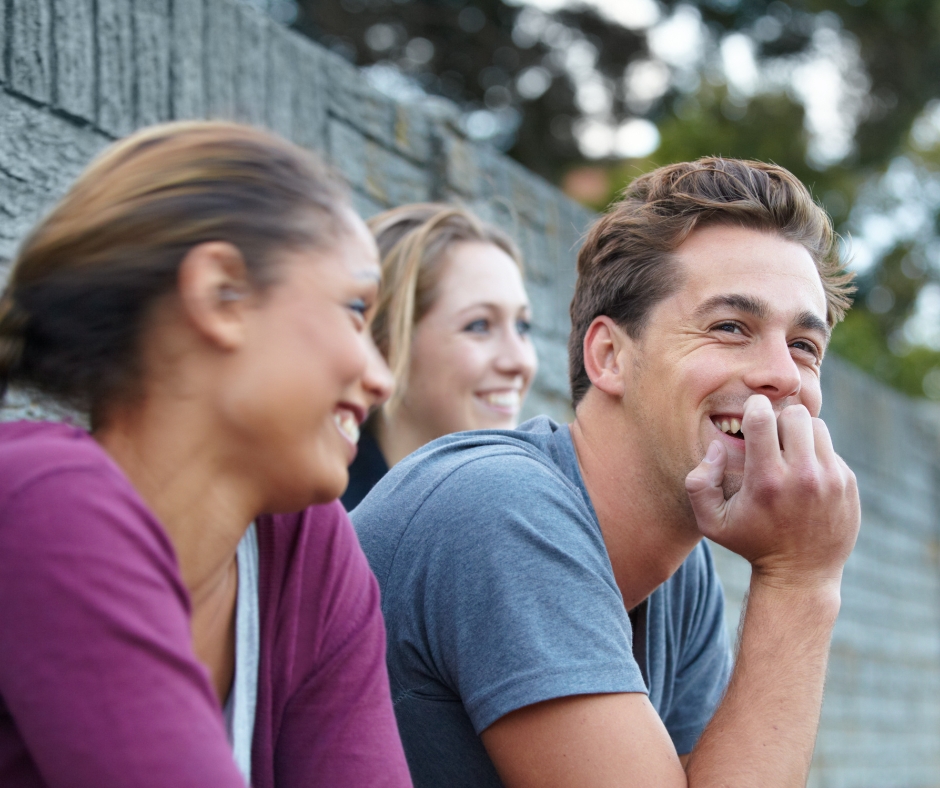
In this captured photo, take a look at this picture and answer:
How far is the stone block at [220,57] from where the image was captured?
239cm

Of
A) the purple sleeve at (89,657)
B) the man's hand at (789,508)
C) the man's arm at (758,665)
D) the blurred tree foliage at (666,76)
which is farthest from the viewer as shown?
the blurred tree foliage at (666,76)

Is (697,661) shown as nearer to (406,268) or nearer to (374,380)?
(374,380)

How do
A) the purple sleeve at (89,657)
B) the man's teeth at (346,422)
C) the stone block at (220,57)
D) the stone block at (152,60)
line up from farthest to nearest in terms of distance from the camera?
the stone block at (220,57), the stone block at (152,60), the man's teeth at (346,422), the purple sleeve at (89,657)

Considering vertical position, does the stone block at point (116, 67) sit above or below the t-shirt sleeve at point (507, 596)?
above

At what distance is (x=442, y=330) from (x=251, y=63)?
94 cm

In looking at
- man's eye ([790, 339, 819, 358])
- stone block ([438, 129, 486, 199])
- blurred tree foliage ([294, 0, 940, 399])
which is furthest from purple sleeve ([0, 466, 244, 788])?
blurred tree foliage ([294, 0, 940, 399])

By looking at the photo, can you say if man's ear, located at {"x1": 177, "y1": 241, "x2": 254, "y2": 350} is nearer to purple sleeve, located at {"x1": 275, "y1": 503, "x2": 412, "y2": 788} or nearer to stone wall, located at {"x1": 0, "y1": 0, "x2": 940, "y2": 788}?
purple sleeve, located at {"x1": 275, "y1": 503, "x2": 412, "y2": 788}

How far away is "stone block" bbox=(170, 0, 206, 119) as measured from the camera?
7.48 feet

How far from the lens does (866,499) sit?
23.1ft

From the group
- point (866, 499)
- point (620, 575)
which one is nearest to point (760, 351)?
point (620, 575)

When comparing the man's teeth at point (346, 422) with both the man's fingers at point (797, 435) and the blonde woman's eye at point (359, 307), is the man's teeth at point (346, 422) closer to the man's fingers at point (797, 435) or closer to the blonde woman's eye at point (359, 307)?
the blonde woman's eye at point (359, 307)

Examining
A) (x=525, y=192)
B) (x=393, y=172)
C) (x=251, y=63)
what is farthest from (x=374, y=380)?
(x=525, y=192)

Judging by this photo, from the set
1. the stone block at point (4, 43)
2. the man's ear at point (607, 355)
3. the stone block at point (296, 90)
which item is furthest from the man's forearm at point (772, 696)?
the stone block at point (296, 90)

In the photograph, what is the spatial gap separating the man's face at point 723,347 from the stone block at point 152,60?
3.82 ft
